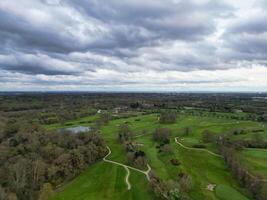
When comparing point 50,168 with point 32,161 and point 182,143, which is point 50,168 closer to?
point 32,161

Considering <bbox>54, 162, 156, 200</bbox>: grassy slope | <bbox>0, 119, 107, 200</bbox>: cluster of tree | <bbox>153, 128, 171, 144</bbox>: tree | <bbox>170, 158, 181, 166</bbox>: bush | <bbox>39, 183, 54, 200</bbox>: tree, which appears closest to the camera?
<bbox>39, 183, 54, 200</bbox>: tree

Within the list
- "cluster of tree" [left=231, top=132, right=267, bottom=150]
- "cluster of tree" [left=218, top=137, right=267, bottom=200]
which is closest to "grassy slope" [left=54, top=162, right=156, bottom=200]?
"cluster of tree" [left=218, top=137, right=267, bottom=200]

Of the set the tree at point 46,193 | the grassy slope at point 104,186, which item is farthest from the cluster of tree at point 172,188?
the tree at point 46,193

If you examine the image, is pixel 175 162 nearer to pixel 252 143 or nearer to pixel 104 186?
pixel 104 186

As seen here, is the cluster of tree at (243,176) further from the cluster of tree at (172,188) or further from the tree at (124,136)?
the tree at (124,136)

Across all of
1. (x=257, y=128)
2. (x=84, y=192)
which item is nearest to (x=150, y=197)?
(x=84, y=192)

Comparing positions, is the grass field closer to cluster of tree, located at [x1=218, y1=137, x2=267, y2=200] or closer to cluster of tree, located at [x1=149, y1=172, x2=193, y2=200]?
cluster of tree, located at [x1=218, y1=137, x2=267, y2=200]
